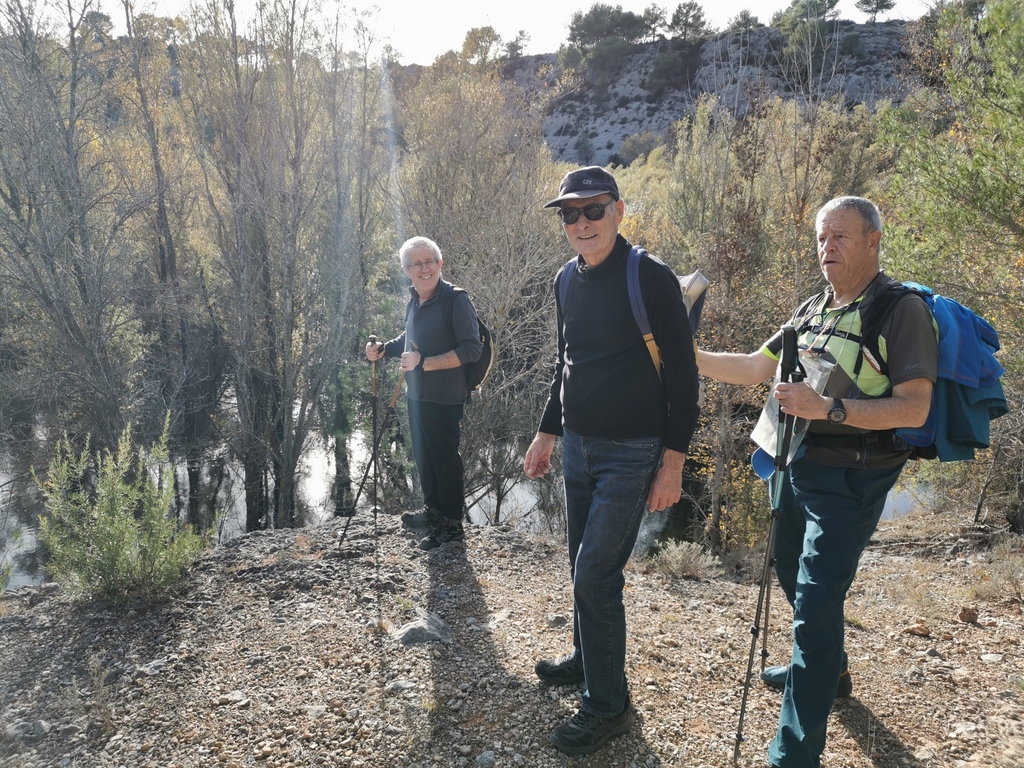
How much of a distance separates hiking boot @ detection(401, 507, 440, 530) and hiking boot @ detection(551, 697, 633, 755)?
95.2 inches

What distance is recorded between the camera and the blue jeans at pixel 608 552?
86.1 inches

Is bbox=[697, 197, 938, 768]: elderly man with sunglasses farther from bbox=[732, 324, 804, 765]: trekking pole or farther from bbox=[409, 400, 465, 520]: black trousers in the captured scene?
bbox=[409, 400, 465, 520]: black trousers

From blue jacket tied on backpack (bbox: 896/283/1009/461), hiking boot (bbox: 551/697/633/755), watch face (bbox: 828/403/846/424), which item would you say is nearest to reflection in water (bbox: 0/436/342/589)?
hiking boot (bbox: 551/697/633/755)

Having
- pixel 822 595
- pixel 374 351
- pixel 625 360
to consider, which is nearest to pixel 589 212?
pixel 625 360

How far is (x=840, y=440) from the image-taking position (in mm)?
2109

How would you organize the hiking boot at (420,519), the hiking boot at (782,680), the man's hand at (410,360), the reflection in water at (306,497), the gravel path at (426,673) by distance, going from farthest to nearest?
the reflection in water at (306,497) < the hiking boot at (420,519) < the man's hand at (410,360) < the hiking boot at (782,680) < the gravel path at (426,673)

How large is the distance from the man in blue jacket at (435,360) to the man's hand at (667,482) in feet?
6.68

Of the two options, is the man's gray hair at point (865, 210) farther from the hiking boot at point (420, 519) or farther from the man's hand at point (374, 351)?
the hiking boot at point (420, 519)

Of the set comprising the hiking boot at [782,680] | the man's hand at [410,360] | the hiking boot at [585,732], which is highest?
the man's hand at [410,360]

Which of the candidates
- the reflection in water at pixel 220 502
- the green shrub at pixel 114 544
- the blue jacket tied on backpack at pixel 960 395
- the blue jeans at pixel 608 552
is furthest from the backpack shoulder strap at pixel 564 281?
the reflection in water at pixel 220 502

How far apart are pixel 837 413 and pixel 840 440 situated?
7.9 inches

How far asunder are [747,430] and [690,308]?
1124 cm

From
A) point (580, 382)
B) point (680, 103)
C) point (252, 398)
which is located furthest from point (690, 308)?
point (680, 103)

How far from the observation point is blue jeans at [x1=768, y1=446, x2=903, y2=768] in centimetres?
202
